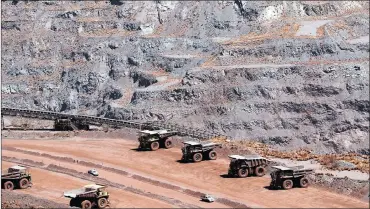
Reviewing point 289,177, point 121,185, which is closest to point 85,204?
point 121,185

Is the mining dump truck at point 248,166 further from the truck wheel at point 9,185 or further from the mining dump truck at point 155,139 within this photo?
the truck wheel at point 9,185

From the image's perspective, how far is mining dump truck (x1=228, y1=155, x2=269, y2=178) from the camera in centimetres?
4629

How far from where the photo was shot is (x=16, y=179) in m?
44.9

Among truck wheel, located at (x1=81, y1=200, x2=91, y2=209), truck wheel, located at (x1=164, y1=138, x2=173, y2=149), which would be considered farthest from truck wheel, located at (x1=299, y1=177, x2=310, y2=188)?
truck wheel, located at (x1=164, y1=138, x2=173, y2=149)

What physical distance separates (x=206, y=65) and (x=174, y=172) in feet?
171

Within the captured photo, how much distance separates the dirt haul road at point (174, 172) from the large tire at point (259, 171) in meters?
0.42

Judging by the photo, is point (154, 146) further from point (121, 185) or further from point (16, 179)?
point (16, 179)

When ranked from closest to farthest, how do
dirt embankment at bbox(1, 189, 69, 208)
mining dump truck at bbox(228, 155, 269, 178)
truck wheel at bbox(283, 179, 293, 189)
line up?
dirt embankment at bbox(1, 189, 69, 208), truck wheel at bbox(283, 179, 293, 189), mining dump truck at bbox(228, 155, 269, 178)

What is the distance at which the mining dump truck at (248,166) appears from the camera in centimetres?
4629

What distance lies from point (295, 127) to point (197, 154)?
41.1 m

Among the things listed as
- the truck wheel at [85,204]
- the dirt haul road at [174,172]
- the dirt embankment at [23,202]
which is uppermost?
the dirt embankment at [23,202]

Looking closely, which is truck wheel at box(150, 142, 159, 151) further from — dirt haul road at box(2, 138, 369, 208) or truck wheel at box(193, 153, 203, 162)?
truck wheel at box(193, 153, 203, 162)

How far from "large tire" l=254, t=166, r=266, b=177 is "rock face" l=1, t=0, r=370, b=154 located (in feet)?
130

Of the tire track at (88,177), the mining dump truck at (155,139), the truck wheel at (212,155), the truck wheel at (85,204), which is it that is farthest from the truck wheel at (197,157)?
the truck wheel at (85,204)
